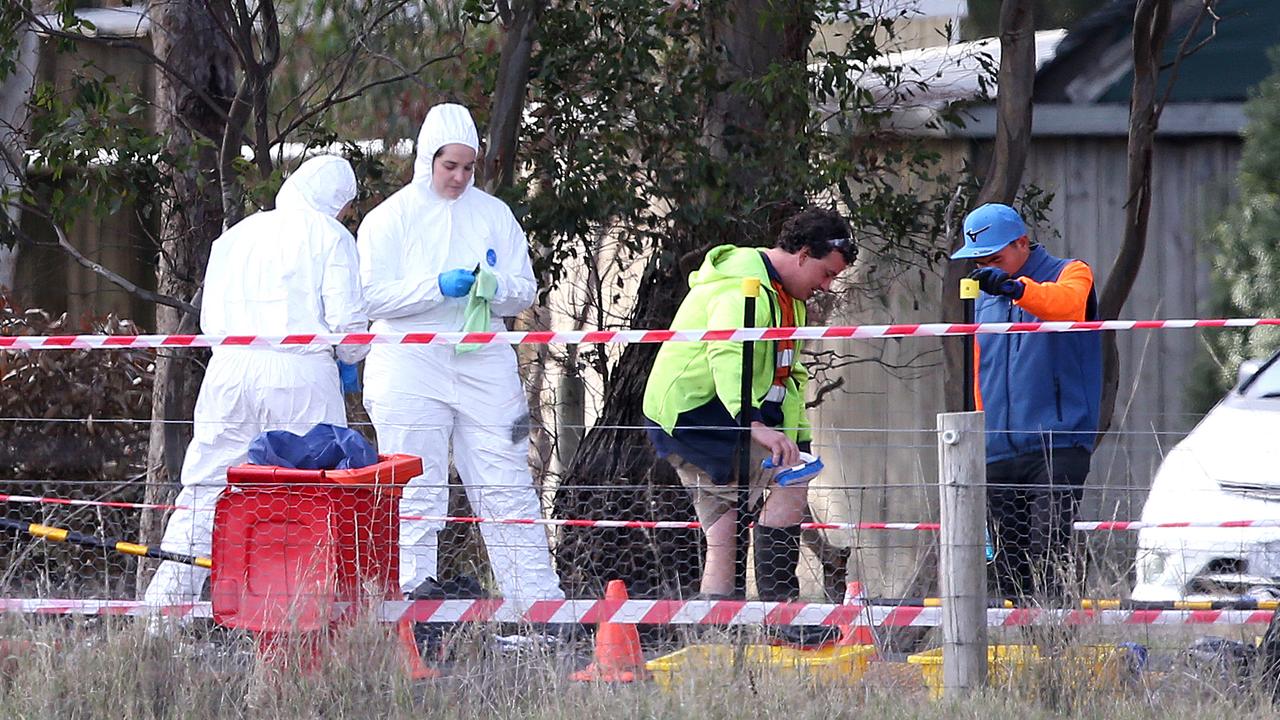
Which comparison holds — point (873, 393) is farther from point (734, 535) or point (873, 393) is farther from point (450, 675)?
point (450, 675)

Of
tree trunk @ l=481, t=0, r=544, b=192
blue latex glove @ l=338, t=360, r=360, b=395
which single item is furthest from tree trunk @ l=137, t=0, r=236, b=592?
blue latex glove @ l=338, t=360, r=360, b=395

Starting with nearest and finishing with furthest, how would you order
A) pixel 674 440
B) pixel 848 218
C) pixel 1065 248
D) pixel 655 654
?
pixel 655 654, pixel 674 440, pixel 848 218, pixel 1065 248

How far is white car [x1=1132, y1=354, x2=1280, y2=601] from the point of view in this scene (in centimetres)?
604

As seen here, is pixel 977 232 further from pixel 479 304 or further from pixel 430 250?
pixel 430 250

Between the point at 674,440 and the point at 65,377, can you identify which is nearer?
the point at 674,440

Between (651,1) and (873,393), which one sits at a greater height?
(651,1)

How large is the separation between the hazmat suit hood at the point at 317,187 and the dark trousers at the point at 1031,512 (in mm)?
2665

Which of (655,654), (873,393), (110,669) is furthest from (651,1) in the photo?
(110,669)

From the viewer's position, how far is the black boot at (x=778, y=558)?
5883mm

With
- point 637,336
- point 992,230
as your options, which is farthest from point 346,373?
point 992,230

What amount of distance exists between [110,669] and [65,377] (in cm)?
597

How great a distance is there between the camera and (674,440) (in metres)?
6.07

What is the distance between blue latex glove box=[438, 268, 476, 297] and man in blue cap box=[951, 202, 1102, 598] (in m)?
1.81

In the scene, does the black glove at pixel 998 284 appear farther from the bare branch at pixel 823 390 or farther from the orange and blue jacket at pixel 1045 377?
the bare branch at pixel 823 390
